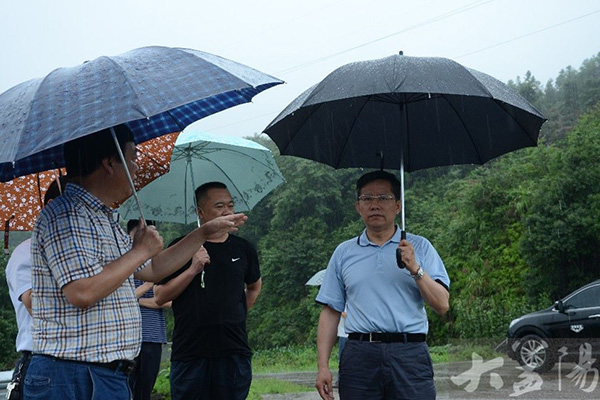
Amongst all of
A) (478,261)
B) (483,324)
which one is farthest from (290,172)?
(483,324)

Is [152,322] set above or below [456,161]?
below

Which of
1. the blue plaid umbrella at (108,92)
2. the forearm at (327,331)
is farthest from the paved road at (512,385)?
the blue plaid umbrella at (108,92)

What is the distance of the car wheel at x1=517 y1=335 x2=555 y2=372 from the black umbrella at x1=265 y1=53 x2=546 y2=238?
9.38m

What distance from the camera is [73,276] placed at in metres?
2.64

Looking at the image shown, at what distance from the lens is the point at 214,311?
457cm

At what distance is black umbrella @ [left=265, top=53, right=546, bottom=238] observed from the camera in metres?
4.06

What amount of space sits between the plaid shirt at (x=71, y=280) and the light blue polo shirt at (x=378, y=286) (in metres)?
1.50

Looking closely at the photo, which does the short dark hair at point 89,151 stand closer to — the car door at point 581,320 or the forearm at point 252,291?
the forearm at point 252,291

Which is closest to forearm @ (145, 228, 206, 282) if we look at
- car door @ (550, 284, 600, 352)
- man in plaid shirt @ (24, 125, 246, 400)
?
man in plaid shirt @ (24, 125, 246, 400)

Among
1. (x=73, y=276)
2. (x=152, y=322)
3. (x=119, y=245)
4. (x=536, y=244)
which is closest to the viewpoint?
(x=73, y=276)

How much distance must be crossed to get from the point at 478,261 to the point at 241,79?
2426 cm

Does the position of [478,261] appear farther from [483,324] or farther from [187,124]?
[187,124]

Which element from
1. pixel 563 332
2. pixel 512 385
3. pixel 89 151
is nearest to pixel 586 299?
pixel 563 332

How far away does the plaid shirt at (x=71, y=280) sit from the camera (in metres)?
2.67
